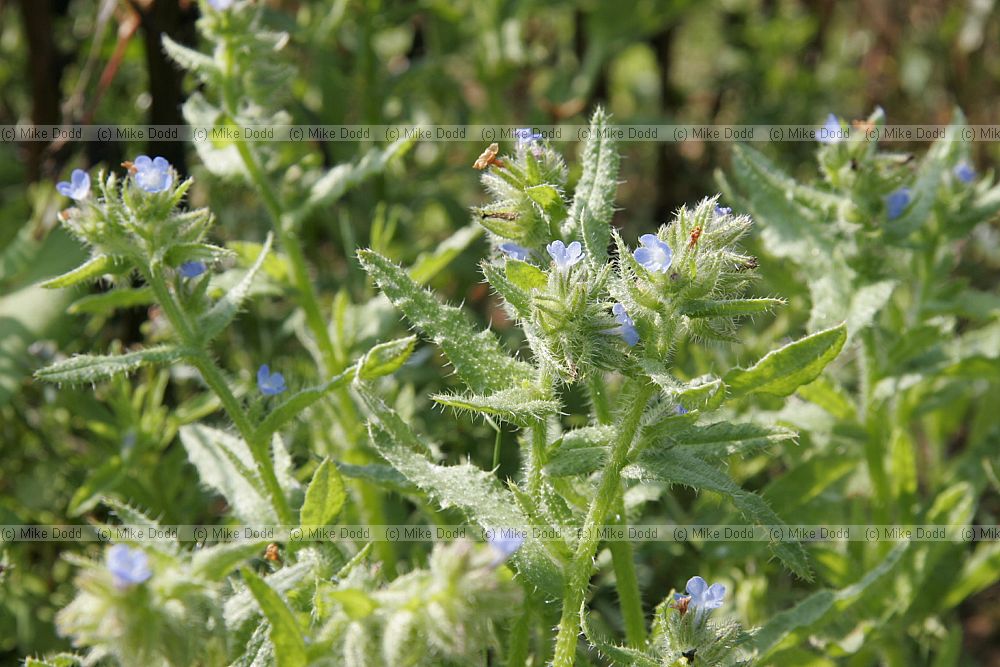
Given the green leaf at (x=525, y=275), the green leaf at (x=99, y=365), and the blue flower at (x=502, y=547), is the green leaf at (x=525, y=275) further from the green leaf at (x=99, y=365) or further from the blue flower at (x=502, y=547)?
the green leaf at (x=99, y=365)

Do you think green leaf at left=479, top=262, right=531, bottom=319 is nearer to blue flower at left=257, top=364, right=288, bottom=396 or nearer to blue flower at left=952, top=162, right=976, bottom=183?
blue flower at left=257, top=364, right=288, bottom=396

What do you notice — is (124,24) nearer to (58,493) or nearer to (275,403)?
(58,493)

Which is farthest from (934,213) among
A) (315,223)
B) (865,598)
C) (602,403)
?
(315,223)

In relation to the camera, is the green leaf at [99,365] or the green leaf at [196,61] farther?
the green leaf at [196,61]

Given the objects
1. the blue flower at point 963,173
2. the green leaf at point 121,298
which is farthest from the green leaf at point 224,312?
the blue flower at point 963,173

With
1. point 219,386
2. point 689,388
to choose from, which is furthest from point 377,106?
point 689,388

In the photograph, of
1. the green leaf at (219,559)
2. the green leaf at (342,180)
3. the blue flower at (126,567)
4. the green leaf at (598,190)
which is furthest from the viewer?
the green leaf at (342,180)

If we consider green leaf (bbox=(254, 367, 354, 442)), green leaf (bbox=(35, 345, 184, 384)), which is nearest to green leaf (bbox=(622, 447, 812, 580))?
green leaf (bbox=(254, 367, 354, 442))
